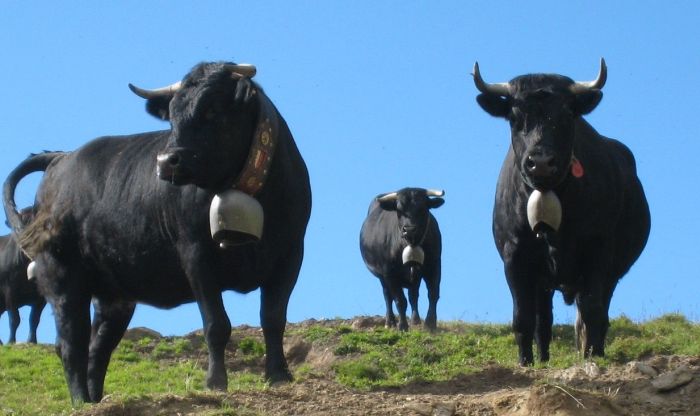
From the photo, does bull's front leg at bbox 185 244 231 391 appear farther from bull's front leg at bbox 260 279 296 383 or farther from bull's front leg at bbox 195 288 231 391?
bull's front leg at bbox 260 279 296 383

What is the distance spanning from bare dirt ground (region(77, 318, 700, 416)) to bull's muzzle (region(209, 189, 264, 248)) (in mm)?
1282

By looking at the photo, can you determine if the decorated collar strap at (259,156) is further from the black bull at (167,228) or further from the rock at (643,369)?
the rock at (643,369)

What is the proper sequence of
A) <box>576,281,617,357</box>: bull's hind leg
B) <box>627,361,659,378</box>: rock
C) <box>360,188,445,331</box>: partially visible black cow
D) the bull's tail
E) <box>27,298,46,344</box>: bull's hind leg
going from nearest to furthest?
1. <box>627,361,659,378</box>: rock
2. <box>576,281,617,357</box>: bull's hind leg
3. the bull's tail
4. <box>360,188,445,331</box>: partially visible black cow
5. <box>27,298,46,344</box>: bull's hind leg

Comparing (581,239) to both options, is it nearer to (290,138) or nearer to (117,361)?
(290,138)

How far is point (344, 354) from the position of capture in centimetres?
1898

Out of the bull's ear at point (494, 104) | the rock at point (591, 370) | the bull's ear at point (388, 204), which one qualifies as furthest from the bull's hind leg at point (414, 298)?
the rock at point (591, 370)

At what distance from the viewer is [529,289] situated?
46.4 feet

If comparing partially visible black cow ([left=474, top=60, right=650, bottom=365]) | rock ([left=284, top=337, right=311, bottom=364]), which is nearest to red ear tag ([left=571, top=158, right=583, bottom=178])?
partially visible black cow ([left=474, top=60, right=650, bottom=365])

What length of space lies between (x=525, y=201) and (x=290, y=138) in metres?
2.19

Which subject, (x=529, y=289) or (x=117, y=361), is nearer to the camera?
(x=529, y=289)

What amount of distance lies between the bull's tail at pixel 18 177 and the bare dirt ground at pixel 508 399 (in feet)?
13.8

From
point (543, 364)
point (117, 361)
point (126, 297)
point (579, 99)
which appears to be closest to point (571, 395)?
point (543, 364)

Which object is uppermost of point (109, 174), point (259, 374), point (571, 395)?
point (109, 174)

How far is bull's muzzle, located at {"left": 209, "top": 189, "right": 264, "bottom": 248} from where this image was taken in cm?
1205
